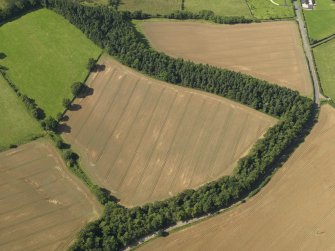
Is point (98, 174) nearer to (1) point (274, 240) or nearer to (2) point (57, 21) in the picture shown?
(1) point (274, 240)

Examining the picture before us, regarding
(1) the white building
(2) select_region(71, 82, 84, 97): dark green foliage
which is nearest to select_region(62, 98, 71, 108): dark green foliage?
(2) select_region(71, 82, 84, 97): dark green foliage

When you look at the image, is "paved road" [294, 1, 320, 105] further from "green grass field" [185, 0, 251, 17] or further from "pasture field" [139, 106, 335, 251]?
"pasture field" [139, 106, 335, 251]

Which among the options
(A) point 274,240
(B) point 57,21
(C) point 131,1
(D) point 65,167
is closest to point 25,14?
(B) point 57,21

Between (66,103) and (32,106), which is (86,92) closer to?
(66,103)

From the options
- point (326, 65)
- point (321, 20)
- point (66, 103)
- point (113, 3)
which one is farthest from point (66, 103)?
point (321, 20)

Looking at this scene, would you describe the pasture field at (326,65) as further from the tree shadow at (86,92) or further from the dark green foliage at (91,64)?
the dark green foliage at (91,64)
